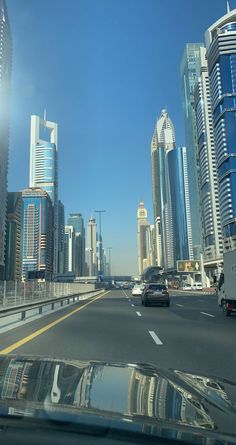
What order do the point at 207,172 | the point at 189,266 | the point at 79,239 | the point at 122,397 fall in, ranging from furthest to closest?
the point at 207,172, the point at 79,239, the point at 189,266, the point at 122,397

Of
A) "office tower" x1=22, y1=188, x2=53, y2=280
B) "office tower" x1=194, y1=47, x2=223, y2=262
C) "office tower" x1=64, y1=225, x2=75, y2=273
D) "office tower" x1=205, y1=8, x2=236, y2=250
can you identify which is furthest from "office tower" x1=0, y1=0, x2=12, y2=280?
"office tower" x1=194, y1=47, x2=223, y2=262

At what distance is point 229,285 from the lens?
2183 cm

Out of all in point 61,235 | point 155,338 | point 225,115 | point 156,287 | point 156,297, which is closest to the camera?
point 155,338

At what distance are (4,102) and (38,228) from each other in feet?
125

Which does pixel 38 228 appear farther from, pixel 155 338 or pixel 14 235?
pixel 155 338

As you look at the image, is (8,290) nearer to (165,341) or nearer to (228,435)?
(165,341)

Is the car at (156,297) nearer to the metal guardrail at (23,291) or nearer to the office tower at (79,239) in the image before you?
the metal guardrail at (23,291)

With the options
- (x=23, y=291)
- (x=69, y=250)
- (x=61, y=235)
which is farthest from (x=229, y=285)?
(x=69, y=250)

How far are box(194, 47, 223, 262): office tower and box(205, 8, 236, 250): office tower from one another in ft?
35.8

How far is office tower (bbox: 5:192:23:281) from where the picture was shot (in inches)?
5221

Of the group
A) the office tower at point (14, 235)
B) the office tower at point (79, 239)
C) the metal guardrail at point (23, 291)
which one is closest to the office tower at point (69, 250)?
the office tower at point (79, 239)

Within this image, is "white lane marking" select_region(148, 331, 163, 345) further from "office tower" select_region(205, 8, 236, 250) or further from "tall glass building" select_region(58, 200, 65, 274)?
"office tower" select_region(205, 8, 236, 250)

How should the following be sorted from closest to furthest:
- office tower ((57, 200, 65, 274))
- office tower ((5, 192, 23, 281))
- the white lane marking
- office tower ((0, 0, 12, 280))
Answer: the white lane marking < office tower ((0, 0, 12, 280)) < office tower ((5, 192, 23, 281)) < office tower ((57, 200, 65, 274))

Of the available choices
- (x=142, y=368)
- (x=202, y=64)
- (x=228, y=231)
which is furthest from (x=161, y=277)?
(x=142, y=368)
